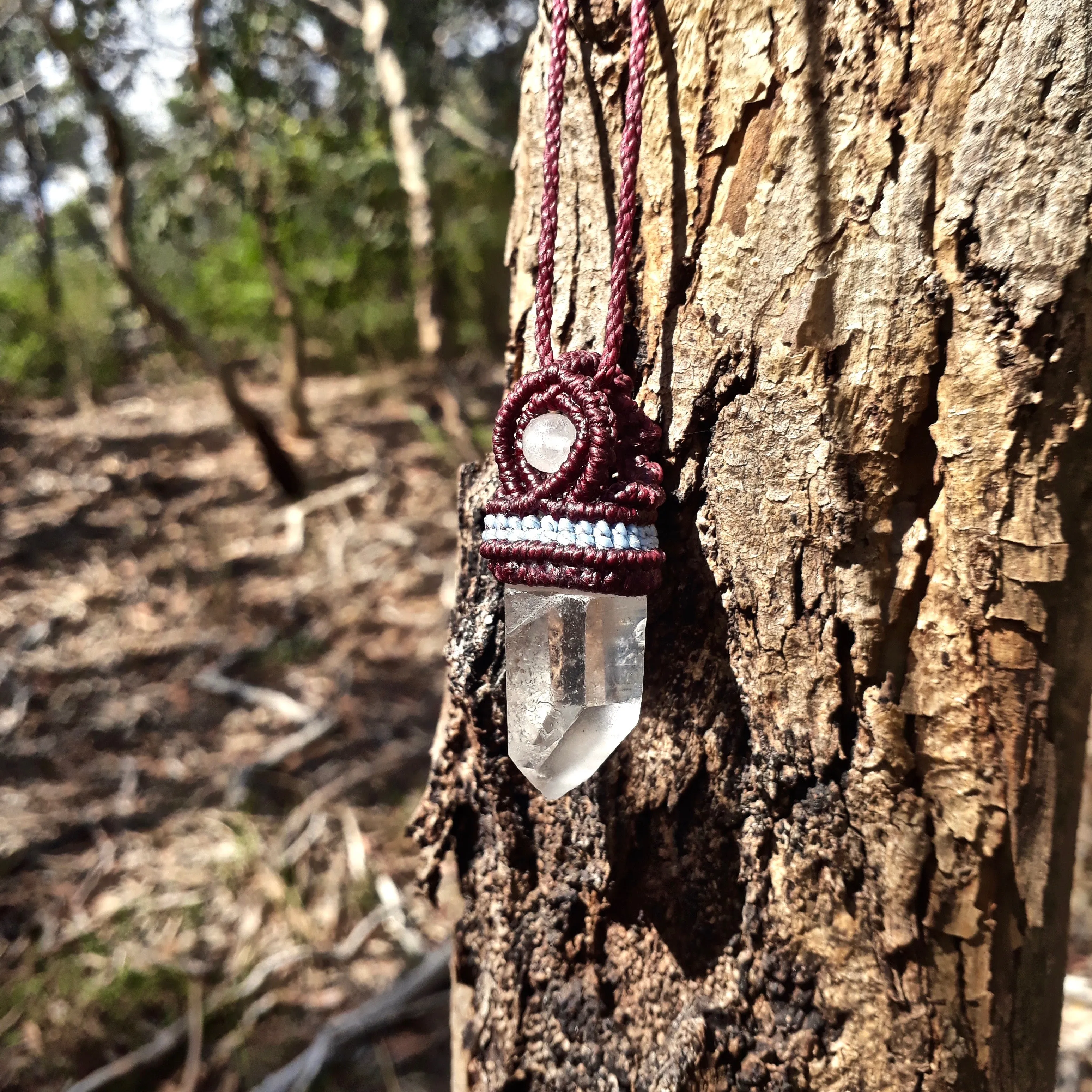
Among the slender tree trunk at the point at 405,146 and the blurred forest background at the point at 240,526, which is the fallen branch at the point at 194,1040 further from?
the slender tree trunk at the point at 405,146

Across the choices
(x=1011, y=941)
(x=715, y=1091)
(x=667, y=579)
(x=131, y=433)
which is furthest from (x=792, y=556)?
(x=131, y=433)

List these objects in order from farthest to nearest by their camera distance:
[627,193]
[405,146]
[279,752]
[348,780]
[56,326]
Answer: [56,326], [405,146], [279,752], [348,780], [627,193]

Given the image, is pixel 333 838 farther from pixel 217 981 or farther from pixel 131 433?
pixel 131 433

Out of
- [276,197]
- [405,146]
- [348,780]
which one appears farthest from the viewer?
[276,197]

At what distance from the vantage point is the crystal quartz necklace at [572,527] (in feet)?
2.49

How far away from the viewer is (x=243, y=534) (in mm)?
4383

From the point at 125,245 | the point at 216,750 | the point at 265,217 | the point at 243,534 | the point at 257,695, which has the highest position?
the point at 265,217

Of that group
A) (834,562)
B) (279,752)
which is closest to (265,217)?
(279,752)

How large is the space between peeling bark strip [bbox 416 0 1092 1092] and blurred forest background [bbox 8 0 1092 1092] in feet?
0.99

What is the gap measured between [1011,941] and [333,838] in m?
2.16

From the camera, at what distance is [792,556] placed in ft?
2.51

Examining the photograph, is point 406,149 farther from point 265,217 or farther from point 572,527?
point 572,527

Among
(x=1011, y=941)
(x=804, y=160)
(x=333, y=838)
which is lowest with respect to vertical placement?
(x=333, y=838)

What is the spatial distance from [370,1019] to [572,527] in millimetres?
1769
